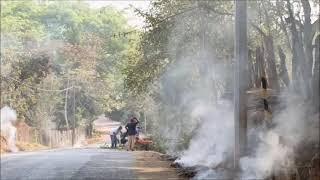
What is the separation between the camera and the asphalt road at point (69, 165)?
4512 mm

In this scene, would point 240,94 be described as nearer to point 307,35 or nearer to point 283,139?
point 283,139

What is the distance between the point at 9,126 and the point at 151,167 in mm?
2700

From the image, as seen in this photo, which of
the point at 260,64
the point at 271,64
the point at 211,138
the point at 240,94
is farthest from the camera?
the point at 211,138

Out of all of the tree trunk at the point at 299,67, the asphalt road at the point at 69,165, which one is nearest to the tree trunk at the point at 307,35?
the tree trunk at the point at 299,67

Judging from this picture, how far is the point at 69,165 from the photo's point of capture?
5.62m

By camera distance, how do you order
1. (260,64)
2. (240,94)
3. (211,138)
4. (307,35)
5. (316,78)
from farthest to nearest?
(211,138) < (260,64) < (307,35) < (240,94) < (316,78)

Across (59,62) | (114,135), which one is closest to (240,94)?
(114,135)

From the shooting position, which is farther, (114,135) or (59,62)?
(114,135)

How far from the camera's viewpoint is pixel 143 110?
6145mm

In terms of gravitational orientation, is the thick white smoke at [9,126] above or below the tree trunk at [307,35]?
below

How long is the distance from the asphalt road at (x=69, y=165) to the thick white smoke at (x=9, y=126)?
4.3 inches

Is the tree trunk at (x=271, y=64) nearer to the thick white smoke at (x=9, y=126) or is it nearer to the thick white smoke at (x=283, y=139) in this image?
the thick white smoke at (x=283, y=139)

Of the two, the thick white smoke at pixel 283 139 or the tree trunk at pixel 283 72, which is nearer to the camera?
the thick white smoke at pixel 283 139

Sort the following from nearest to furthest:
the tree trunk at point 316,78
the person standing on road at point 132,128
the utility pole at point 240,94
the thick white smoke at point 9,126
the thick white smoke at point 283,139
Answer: the thick white smoke at point 9,126, the tree trunk at point 316,78, the thick white smoke at point 283,139, the utility pole at point 240,94, the person standing on road at point 132,128
